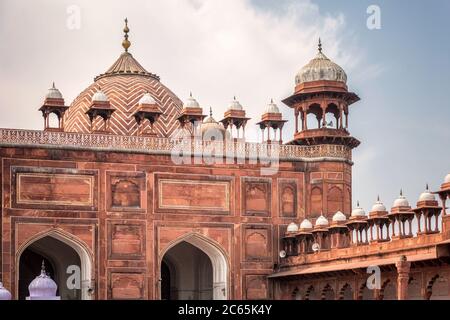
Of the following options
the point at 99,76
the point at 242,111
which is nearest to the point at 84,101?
the point at 99,76

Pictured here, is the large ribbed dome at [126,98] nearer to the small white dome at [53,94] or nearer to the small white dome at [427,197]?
the small white dome at [53,94]

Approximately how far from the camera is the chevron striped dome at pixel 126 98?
25.5m

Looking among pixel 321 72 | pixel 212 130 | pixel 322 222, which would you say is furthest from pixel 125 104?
pixel 322 222

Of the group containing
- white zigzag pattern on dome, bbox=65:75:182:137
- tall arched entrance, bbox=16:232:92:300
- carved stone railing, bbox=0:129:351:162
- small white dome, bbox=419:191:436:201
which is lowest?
tall arched entrance, bbox=16:232:92:300

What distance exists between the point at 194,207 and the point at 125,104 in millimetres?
4662

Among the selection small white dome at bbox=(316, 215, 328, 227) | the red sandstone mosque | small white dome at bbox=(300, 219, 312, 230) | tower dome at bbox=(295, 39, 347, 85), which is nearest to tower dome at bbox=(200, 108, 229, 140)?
the red sandstone mosque

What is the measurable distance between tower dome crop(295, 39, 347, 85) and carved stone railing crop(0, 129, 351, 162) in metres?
1.65

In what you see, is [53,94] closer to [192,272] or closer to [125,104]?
[125,104]

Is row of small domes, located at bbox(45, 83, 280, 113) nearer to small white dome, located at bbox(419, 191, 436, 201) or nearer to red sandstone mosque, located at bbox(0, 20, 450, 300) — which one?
red sandstone mosque, located at bbox(0, 20, 450, 300)

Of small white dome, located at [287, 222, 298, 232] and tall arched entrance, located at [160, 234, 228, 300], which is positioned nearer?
small white dome, located at [287, 222, 298, 232]

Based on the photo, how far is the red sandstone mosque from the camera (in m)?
21.0

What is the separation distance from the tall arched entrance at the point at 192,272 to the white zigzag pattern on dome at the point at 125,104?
310 cm

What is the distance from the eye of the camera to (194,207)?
22.4 meters

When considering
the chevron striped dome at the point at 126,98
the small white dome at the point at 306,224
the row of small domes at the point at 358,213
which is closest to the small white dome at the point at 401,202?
the row of small domes at the point at 358,213
